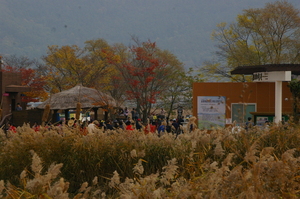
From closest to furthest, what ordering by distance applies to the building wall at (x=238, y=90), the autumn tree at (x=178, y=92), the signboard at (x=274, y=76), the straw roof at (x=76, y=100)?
1. the signboard at (x=274, y=76)
2. the building wall at (x=238, y=90)
3. the straw roof at (x=76, y=100)
4. the autumn tree at (x=178, y=92)

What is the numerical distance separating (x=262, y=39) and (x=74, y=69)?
17705 millimetres

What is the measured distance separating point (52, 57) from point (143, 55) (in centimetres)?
1351

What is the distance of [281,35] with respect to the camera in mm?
38750

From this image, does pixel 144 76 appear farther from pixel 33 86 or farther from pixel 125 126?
pixel 125 126

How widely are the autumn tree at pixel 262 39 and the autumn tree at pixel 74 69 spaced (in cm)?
970

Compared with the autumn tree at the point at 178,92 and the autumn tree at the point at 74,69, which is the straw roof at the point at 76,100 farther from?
the autumn tree at the point at 74,69

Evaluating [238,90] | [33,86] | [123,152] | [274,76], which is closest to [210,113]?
[238,90]

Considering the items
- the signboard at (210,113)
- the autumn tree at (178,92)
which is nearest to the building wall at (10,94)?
the autumn tree at (178,92)

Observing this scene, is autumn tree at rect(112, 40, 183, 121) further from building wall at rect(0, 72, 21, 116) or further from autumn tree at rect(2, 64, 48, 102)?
autumn tree at rect(2, 64, 48, 102)

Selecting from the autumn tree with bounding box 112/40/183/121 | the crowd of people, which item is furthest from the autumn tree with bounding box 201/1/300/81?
the crowd of people

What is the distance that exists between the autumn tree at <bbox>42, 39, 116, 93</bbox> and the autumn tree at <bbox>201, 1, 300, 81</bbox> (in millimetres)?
9704

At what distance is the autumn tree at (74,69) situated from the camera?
42781 millimetres

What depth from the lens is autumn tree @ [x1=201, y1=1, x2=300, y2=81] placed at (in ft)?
126

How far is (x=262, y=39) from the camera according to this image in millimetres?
39938
